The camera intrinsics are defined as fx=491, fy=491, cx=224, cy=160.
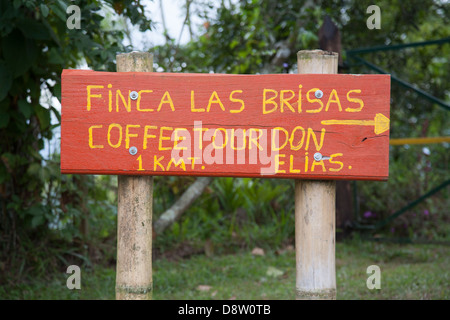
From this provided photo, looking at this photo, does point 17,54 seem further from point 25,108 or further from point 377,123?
point 377,123

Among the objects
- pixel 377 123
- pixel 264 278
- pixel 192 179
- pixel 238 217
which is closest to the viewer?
pixel 377 123

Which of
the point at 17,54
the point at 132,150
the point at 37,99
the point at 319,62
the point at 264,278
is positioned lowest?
the point at 264,278

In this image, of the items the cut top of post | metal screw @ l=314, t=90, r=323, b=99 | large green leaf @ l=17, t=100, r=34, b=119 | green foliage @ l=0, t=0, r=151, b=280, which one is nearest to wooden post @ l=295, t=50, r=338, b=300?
the cut top of post

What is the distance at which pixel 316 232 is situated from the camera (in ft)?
6.65

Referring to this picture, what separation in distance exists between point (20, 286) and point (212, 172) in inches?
88.2

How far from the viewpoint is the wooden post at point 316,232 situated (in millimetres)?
2029

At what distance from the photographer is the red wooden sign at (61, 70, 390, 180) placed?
78.0 inches

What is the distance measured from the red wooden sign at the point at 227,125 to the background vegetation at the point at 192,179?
2.16 ft

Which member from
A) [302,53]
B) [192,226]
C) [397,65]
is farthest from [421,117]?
[302,53]

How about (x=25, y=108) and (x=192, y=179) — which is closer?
(x=25, y=108)

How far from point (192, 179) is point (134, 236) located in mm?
2727

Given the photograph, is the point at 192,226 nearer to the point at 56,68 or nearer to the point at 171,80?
the point at 56,68

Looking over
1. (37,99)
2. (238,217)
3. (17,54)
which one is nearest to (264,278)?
(238,217)

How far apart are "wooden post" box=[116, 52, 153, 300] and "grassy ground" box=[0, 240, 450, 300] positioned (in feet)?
4.57
